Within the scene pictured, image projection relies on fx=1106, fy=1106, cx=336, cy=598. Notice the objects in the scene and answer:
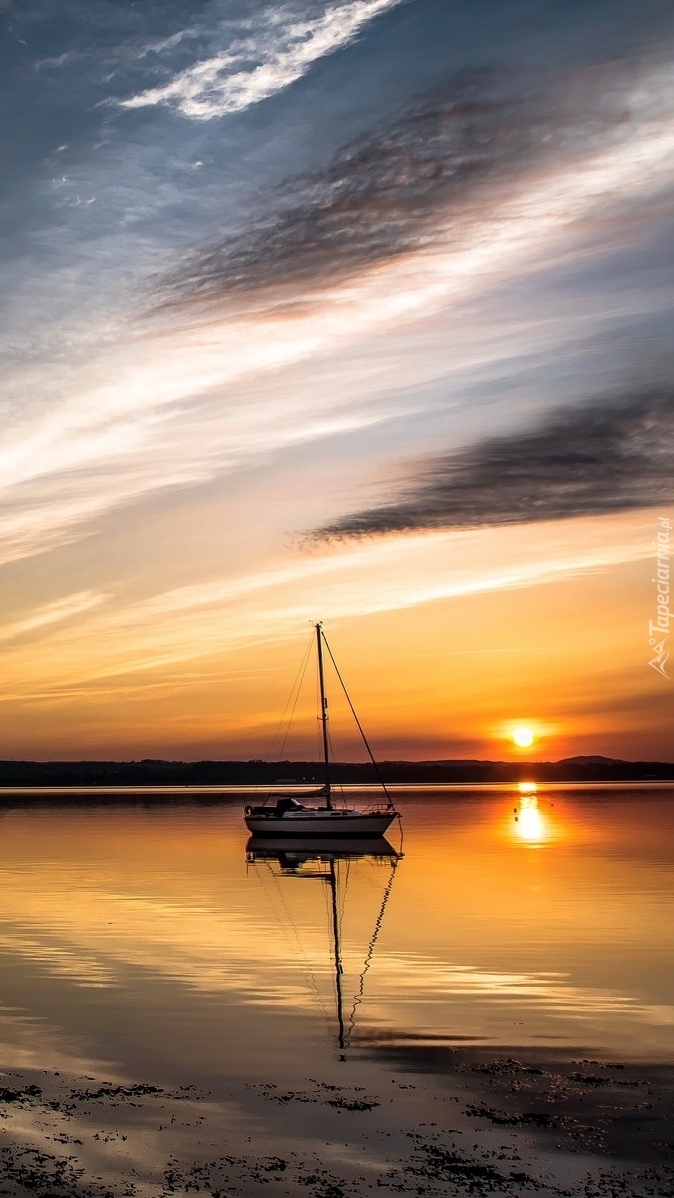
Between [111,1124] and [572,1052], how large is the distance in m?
9.89

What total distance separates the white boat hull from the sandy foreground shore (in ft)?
224

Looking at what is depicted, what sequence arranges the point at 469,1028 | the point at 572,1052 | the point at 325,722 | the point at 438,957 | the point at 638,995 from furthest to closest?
1. the point at 325,722
2. the point at 438,957
3. the point at 638,995
4. the point at 469,1028
5. the point at 572,1052

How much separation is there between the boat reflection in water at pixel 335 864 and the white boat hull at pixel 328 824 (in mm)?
793

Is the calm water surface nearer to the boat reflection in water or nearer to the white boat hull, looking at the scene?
the boat reflection in water

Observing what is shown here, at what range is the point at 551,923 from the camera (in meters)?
42.9

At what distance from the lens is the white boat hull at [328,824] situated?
89188mm

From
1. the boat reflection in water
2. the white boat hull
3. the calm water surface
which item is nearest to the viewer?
the calm water surface

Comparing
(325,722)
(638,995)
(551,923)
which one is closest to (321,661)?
(325,722)

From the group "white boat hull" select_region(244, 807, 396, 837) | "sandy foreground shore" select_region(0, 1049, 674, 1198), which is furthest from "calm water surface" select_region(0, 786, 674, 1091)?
"white boat hull" select_region(244, 807, 396, 837)

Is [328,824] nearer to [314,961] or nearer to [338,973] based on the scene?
[314,961]

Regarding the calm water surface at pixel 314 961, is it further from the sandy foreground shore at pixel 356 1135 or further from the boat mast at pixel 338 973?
the sandy foreground shore at pixel 356 1135

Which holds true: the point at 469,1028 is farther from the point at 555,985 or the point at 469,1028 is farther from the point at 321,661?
the point at 321,661

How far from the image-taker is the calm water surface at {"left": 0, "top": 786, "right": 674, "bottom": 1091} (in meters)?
23.6

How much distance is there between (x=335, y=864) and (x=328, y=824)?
1552 cm
